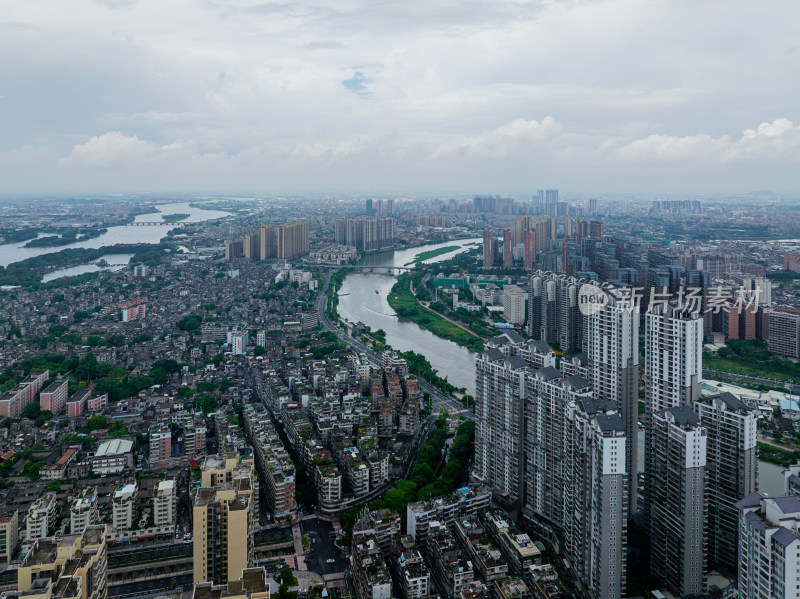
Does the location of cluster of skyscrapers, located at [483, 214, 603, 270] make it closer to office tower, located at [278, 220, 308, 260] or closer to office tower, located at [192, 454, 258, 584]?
office tower, located at [278, 220, 308, 260]

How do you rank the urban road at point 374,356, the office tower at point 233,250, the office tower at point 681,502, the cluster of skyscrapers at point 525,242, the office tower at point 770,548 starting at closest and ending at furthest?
the office tower at point 770,548 < the office tower at point 681,502 < the urban road at point 374,356 < the cluster of skyscrapers at point 525,242 < the office tower at point 233,250

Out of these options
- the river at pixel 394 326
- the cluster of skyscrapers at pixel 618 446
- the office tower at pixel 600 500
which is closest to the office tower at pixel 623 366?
the cluster of skyscrapers at pixel 618 446

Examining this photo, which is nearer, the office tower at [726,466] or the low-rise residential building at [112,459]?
the office tower at [726,466]

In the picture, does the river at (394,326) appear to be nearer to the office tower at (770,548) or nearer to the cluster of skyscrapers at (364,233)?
the cluster of skyscrapers at (364,233)

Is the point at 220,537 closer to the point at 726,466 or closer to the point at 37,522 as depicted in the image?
the point at 37,522

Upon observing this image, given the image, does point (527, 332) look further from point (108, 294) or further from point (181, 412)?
point (108, 294)

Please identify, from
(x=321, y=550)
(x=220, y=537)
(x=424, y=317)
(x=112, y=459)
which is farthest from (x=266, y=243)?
(x=220, y=537)
